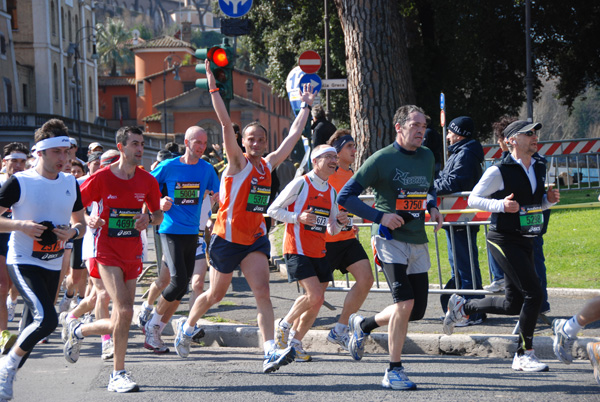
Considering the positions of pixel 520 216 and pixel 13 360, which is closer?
pixel 13 360

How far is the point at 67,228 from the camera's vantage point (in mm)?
6504

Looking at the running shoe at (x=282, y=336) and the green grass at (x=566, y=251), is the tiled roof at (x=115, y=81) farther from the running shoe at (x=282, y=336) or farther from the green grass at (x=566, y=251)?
the running shoe at (x=282, y=336)

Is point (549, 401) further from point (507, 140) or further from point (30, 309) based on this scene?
point (30, 309)

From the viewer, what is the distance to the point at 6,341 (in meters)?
8.30

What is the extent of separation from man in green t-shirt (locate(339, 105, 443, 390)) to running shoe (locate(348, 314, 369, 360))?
Result: 725mm

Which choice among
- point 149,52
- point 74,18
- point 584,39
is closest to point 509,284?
point 584,39

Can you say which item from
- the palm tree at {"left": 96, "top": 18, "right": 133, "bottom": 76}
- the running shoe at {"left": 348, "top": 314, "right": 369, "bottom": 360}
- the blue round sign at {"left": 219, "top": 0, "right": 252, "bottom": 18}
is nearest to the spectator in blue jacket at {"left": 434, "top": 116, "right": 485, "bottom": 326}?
the running shoe at {"left": 348, "top": 314, "right": 369, "bottom": 360}

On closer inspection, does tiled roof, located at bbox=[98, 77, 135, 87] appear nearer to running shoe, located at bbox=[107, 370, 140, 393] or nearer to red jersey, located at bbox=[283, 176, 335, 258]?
red jersey, located at bbox=[283, 176, 335, 258]

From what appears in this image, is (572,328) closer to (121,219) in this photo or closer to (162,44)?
(121,219)

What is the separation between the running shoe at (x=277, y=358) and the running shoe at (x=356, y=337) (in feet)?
2.72

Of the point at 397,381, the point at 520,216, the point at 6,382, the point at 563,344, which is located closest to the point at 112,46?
the point at 520,216

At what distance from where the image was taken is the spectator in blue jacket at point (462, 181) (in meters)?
9.22

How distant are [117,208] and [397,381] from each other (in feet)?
8.46

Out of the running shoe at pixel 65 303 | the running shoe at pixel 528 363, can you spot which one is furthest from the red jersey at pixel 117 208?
the running shoe at pixel 65 303
